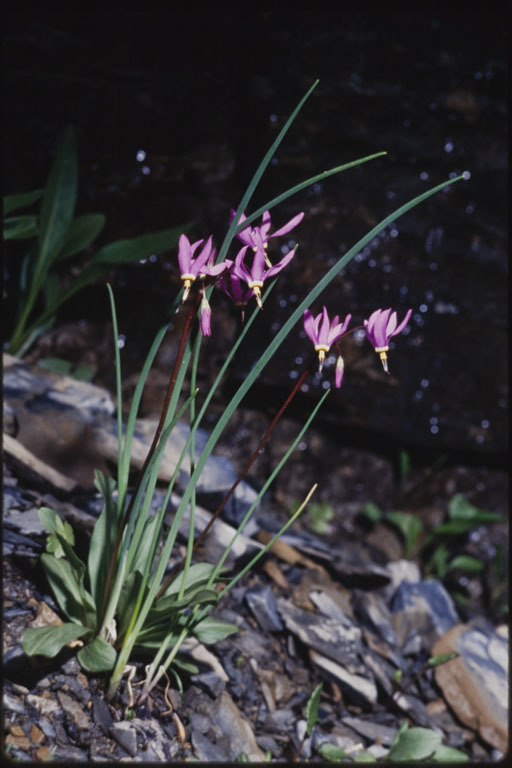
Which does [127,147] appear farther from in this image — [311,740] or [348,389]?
[311,740]

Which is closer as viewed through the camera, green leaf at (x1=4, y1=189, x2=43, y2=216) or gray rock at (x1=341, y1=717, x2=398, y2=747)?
gray rock at (x1=341, y1=717, x2=398, y2=747)

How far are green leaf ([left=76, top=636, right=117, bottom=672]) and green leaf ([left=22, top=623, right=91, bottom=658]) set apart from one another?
4 centimetres

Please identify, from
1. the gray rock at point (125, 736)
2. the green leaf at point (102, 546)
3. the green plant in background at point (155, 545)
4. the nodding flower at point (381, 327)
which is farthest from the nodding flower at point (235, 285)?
the gray rock at point (125, 736)

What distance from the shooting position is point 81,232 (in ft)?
6.90

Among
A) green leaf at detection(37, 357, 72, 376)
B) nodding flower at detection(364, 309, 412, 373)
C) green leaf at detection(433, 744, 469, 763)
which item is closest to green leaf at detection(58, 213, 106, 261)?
green leaf at detection(37, 357, 72, 376)

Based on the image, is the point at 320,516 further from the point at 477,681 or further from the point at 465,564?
the point at 477,681

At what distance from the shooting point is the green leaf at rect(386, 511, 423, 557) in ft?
8.50

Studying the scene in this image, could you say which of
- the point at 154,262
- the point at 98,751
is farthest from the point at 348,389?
the point at 98,751

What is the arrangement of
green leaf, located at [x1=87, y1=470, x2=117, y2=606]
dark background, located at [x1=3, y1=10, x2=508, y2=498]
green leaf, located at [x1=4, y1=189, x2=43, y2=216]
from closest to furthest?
green leaf, located at [x1=87, y1=470, x2=117, y2=606] < green leaf, located at [x1=4, y1=189, x2=43, y2=216] < dark background, located at [x1=3, y1=10, x2=508, y2=498]

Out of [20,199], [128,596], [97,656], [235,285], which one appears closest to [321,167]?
[20,199]

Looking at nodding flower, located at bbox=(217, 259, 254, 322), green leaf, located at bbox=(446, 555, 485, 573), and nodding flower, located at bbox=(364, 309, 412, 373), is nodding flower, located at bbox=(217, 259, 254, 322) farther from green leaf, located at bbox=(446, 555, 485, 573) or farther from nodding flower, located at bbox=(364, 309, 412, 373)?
green leaf, located at bbox=(446, 555, 485, 573)

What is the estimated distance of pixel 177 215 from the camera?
8.22 ft

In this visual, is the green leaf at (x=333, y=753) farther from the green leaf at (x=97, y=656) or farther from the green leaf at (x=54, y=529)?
the green leaf at (x=54, y=529)

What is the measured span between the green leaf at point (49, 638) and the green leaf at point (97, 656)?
4 centimetres
